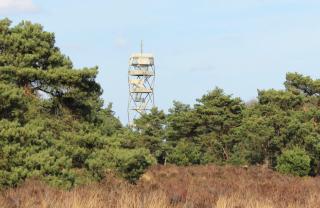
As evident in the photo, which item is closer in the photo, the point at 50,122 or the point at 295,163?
the point at 50,122

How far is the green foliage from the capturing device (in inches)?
1361

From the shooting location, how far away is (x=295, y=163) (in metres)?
34.8

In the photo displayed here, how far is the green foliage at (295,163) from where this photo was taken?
34.6 meters

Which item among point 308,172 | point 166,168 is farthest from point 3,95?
point 308,172

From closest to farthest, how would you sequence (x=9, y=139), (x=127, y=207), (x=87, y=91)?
(x=127, y=207), (x=9, y=139), (x=87, y=91)

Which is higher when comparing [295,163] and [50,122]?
[50,122]

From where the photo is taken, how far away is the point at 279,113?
37.6 m

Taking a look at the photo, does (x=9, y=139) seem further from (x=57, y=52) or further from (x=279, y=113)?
(x=279, y=113)

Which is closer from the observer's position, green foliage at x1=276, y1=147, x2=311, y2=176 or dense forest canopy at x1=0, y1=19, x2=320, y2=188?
dense forest canopy at x1=0, y1=19, x2=320, y2=188

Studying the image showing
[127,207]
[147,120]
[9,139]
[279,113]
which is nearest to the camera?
[127,207]

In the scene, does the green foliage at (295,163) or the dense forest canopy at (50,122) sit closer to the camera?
the dense forest canopy at (50,122)

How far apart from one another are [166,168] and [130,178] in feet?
48.6

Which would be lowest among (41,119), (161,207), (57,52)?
(161,207)

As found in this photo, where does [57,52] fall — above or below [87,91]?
above
